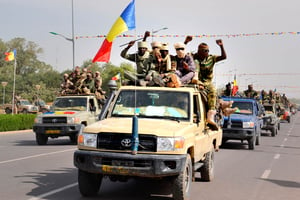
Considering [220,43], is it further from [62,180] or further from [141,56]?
[62,180]

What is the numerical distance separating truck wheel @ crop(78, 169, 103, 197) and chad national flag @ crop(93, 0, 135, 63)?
2.27 metres

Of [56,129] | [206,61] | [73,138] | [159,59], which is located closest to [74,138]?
[73,138]

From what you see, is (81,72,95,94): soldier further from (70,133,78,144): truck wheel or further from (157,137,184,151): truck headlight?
(157,137,184,151): truck headlight

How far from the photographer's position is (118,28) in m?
9.20

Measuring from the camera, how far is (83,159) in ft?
24.7

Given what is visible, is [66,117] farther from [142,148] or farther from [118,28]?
[142,148]

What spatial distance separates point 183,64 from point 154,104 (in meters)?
1.76

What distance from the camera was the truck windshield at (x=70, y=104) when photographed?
19484 mm

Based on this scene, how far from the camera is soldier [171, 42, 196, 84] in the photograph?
9.99 m

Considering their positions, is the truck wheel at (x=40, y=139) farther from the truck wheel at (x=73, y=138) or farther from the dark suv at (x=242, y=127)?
the dark suv at (x=242, y=127)

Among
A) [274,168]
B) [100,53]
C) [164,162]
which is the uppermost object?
[100,53]

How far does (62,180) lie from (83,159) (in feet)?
8.43

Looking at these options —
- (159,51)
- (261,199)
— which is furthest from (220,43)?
(261,199)

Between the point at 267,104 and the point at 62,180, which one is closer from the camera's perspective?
the point at 62,180
